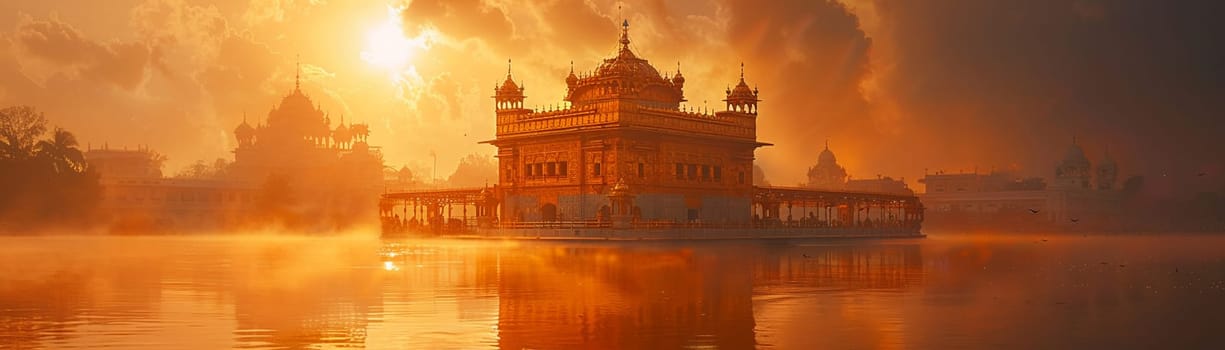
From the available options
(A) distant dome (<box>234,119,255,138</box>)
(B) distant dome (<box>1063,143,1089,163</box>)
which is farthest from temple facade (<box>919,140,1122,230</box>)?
(A) distant dome (<box>234,119,255,138</box>)

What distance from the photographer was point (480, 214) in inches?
2872

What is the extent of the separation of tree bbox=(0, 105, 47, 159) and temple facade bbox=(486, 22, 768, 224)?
31267 mm

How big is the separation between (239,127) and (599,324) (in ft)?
433

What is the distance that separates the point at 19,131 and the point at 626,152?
42.4 meters

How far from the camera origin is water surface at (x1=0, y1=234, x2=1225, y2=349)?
16422 millimetres

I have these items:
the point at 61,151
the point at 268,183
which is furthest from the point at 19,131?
the point at 268,183

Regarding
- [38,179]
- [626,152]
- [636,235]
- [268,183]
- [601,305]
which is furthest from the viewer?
[268,183]

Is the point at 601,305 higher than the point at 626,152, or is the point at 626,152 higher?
the point at 626,152

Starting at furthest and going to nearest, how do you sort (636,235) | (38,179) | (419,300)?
(38,179) → (636,235) → (419,300)

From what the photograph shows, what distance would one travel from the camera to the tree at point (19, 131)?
80.9 metres

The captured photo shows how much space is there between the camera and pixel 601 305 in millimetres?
21297

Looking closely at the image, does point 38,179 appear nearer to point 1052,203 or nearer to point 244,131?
point 244,131

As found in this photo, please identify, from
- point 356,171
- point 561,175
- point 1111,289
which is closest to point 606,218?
point 561,175

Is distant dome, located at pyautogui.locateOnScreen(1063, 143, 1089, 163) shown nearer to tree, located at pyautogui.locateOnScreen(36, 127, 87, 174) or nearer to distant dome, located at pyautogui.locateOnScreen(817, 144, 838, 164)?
distant dome, located at pyautogui.locateOnScreen(817, 144, 838, 164)
